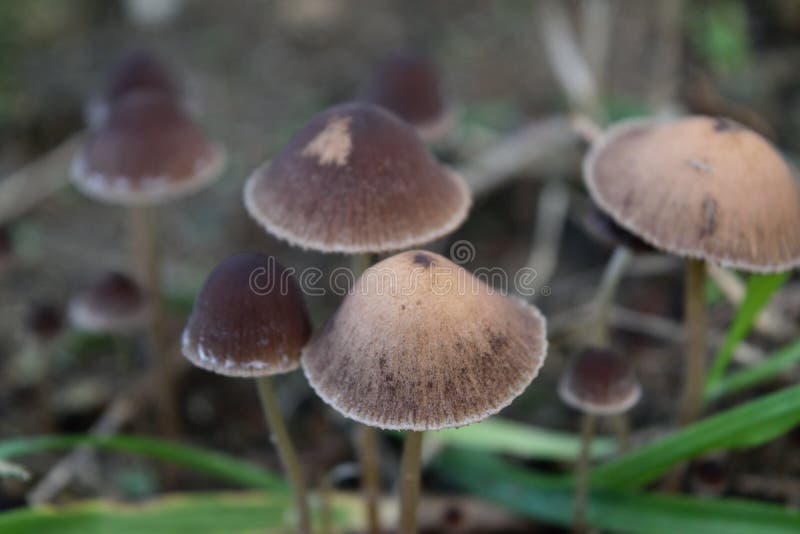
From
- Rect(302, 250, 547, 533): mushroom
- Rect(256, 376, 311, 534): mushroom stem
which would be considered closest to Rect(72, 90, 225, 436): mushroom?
Rect(256, 376, 311, 534): mushroom stem

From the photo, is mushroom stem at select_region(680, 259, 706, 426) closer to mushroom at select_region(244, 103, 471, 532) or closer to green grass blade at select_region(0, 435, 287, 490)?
mushroom at select_region(244, 103, 471, 532)

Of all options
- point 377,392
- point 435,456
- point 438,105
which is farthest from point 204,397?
point 377,392

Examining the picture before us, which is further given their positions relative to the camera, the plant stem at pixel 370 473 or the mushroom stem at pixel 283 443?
the plant stem at pixel 370 473

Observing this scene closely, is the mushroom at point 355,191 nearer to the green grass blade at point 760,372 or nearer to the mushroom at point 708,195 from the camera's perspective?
the mushroom at point 708,195

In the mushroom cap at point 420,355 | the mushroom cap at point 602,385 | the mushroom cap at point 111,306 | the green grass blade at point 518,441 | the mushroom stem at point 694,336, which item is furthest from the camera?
the mushroom cap at point 111,306

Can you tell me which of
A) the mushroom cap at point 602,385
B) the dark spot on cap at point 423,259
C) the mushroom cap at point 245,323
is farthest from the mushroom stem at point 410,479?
the mushroom cap at point 602,385

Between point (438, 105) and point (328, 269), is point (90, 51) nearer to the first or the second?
point (328, 269)
